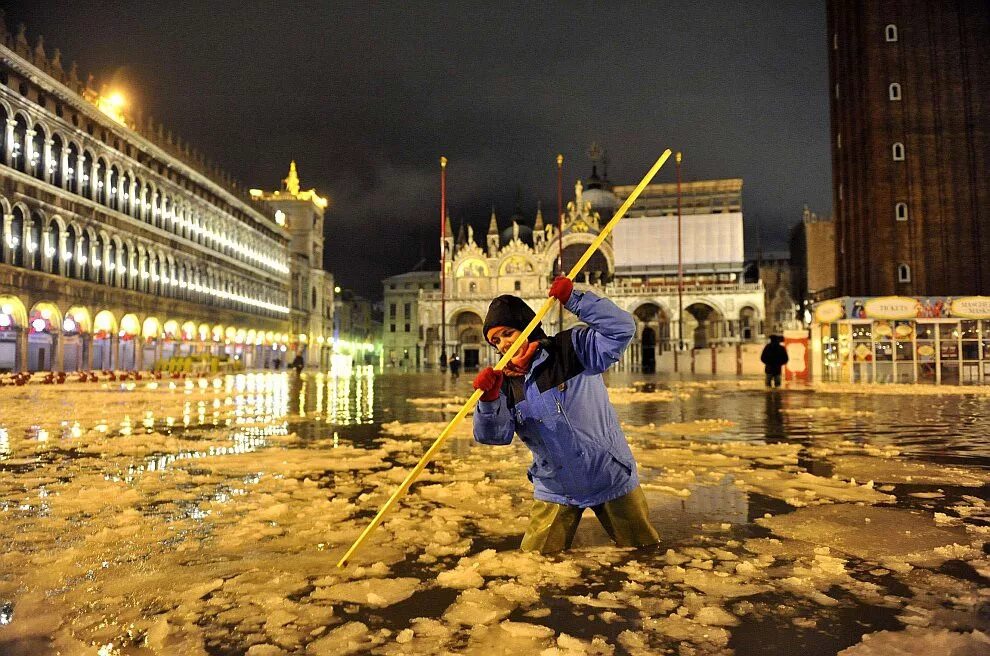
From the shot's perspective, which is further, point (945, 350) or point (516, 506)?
point (945, 350)

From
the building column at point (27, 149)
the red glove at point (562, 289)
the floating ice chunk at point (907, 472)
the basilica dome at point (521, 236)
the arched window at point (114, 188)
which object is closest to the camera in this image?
the red glove at point (562, 289)

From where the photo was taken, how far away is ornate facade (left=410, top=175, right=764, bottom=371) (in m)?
60.8

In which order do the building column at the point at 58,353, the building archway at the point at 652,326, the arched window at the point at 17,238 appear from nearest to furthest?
the arched window at the point at 17,238
the building column at the point at 58,353
the building archway at the point at 652,326

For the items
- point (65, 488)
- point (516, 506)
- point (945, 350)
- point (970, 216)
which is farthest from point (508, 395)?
point (970, 216)

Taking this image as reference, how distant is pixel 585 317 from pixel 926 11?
132 feet

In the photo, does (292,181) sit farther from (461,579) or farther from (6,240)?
(461,579)

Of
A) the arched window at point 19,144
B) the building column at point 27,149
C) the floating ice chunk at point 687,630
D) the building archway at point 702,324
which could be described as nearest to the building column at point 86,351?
the building column at point 27,149

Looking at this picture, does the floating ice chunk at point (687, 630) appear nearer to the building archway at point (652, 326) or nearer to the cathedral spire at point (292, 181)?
the building archway at point (652, 326)

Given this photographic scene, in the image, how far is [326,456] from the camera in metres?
7.66

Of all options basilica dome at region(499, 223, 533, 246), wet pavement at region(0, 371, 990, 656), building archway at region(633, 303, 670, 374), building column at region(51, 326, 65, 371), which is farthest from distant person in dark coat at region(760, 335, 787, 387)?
basilica dome at region(499, 223, 533, 246)

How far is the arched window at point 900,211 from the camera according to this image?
33.4 m

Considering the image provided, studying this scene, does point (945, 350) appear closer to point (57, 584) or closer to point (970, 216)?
point (970, 216)

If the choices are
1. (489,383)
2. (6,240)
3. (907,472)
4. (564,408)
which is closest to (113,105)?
(6,240)

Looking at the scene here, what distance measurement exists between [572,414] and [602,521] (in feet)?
2.61
